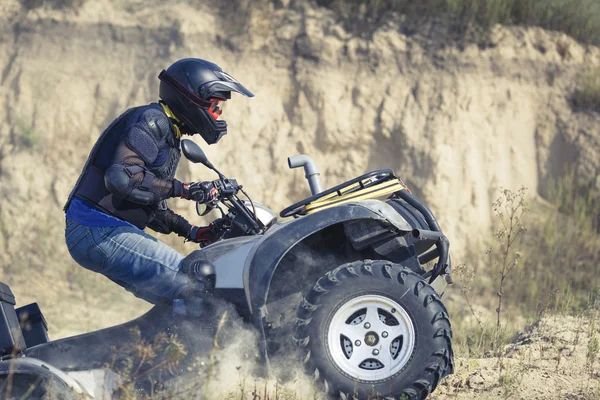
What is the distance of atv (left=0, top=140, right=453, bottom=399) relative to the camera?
14.0ft

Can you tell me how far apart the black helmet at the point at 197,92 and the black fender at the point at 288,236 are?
958 mm

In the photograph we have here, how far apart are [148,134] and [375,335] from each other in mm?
1648

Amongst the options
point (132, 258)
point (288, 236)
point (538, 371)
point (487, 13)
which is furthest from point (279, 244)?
point (487, 13)

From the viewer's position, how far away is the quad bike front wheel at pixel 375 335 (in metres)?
4.23

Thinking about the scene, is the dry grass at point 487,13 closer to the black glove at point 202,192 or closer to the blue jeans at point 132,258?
the black glove at point 202,192

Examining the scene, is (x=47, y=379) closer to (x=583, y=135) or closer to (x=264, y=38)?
(x=264, y=38)

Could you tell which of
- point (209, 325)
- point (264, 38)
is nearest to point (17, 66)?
point (264, 38)

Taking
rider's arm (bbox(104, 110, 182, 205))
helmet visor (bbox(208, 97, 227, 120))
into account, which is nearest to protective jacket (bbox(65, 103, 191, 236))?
rider's arm (bbox(104, 110, 182, 205))

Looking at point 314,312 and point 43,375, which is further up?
point 314,312

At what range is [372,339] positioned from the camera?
431cm

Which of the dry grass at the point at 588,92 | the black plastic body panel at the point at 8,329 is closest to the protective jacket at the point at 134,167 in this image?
the black plastic body panel at the point at 8,329

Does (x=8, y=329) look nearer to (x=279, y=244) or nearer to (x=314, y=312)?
(x=279, y=244)

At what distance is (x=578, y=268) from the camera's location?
10125 millimetres

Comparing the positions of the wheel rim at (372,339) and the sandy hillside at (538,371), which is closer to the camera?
the wheel rim at (372,339)
